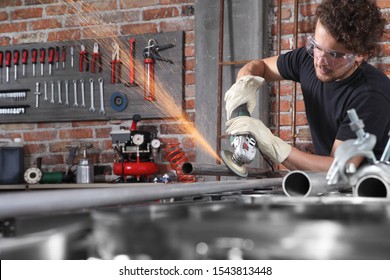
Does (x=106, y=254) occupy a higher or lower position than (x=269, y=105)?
lower

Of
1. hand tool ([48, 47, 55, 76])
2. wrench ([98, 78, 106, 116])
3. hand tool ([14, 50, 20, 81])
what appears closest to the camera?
wrench ([98, 78, 106, 116])

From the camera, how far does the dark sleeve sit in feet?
7.18

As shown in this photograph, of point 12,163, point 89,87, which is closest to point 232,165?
point 89,87

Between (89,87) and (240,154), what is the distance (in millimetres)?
1970

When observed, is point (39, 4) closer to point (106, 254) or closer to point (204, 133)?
point (204, 133)

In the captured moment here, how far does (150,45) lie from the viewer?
3148 millimetres

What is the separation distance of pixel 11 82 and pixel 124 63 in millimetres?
873

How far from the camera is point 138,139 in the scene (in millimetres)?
2980

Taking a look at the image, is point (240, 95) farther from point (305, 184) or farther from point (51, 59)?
point (51, 59)

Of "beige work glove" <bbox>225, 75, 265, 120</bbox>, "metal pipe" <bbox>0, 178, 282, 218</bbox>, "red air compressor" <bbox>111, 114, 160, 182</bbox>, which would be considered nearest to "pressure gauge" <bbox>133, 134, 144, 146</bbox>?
"red air compressor" <bbox>111, 114, 160, 182</bbox>

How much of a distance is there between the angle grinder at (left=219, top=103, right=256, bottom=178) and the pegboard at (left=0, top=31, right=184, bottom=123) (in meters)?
1.46

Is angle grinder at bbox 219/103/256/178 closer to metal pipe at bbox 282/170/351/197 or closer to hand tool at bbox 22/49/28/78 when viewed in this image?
metal pipe at bbox 282/170/351/197

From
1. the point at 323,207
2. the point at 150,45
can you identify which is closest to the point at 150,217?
the point at 323,207

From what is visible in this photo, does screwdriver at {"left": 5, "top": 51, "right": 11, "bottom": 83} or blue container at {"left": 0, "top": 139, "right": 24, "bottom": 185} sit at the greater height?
screwdriver at {"left": 5, "top": 51, "right": 11, "bottom": 83}
